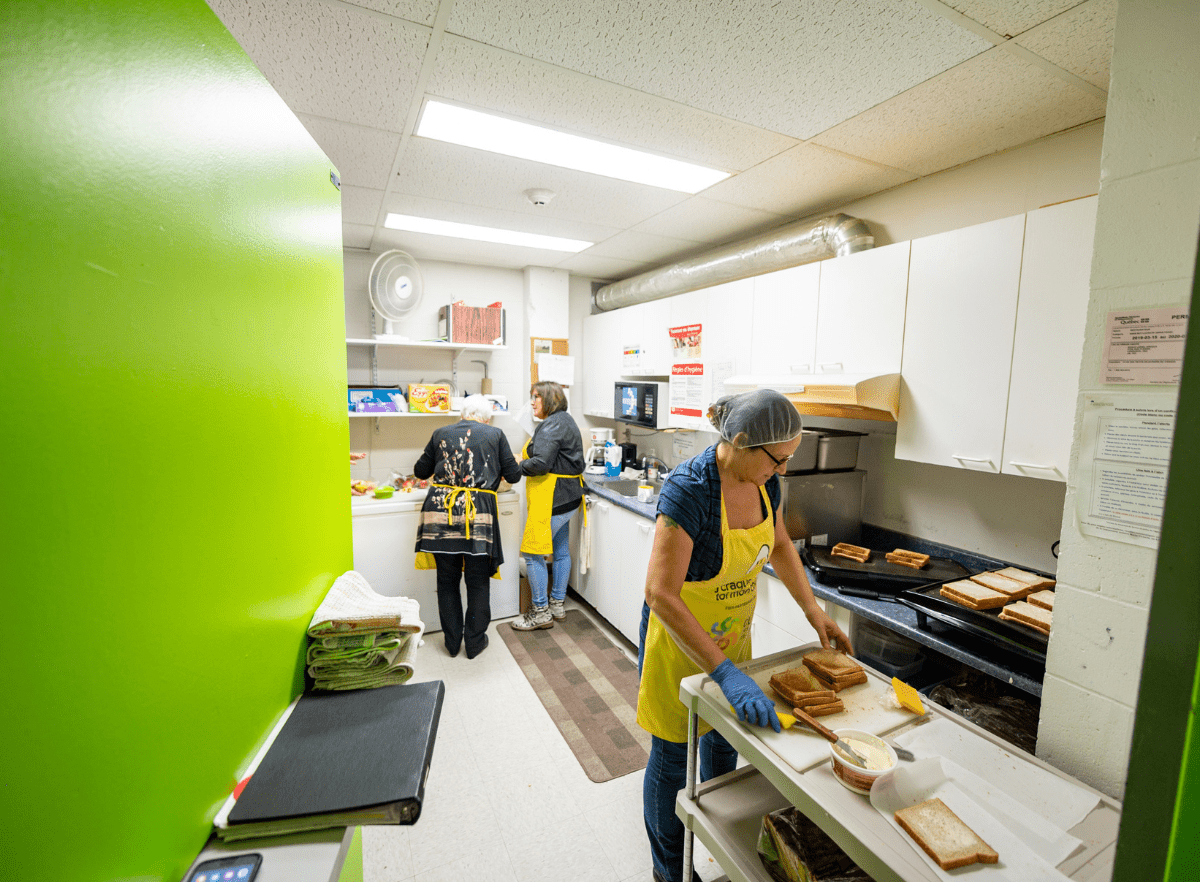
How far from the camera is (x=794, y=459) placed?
7.14 ft

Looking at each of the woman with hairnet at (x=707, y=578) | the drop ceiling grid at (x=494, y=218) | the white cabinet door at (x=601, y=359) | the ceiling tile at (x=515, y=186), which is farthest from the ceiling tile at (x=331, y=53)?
the white cabinet door at (x=601, y=359)

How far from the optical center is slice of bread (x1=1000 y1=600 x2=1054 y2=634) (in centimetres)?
138

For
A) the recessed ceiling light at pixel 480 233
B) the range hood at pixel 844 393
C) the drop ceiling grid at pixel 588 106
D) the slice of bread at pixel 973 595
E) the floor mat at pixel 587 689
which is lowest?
the floor mat at pixel 587 689

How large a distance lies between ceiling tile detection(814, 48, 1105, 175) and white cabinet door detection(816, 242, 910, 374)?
14.3 inches

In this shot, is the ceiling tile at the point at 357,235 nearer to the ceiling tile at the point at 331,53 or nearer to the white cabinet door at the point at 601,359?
the ceiling tile at the point at 331,53

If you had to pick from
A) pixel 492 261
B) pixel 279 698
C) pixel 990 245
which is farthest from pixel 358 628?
pixel 492 261

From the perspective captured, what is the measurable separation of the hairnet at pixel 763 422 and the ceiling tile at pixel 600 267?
253 cm

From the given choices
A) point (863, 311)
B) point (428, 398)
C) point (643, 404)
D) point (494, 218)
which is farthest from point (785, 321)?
point (428, 398)

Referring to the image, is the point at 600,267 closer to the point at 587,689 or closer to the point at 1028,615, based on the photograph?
the point at 587,689

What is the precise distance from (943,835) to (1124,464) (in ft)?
2.65

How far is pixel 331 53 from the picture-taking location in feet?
4.68

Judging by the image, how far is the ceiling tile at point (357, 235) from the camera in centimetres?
310

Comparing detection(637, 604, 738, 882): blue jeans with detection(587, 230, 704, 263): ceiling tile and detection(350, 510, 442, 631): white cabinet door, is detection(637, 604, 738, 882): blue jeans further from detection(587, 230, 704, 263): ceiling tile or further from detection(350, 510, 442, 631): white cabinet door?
detection(587, 230, 704, 263): ceiling tile

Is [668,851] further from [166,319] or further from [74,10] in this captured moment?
[74,10]
